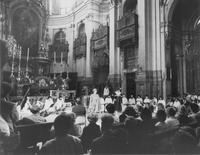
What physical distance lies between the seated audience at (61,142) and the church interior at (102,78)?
12 millimetres

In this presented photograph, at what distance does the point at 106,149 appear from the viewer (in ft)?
10.1

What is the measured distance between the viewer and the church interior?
3.27 m

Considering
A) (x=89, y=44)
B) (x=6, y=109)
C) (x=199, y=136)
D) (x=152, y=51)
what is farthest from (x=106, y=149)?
(x=89, y=44)

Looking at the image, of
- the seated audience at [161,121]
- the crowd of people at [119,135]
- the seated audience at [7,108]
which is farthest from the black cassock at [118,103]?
the seated audience at [7,108]

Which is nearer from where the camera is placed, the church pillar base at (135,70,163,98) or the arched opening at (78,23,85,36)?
the church pillar base at (135,70,163,98)

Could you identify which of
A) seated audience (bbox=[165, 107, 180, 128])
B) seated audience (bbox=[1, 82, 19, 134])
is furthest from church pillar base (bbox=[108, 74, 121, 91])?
seated audience (bbox=[1, 82, 19, 134])

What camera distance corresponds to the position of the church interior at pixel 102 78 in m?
3.27

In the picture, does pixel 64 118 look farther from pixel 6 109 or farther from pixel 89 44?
pixel 89 44

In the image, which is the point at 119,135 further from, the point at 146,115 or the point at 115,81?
the point at 115,81

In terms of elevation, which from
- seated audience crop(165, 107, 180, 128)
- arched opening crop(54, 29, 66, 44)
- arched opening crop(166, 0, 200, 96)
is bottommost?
seated audience crop(165, 107, 180, 128)

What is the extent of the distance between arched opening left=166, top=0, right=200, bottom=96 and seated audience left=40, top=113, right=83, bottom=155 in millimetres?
13849

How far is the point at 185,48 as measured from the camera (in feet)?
55.5

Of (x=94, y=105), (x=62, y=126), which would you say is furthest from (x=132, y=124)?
(x=94, y=105)

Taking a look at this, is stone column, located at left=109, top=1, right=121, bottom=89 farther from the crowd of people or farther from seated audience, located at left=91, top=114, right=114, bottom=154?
seated audience, located at left=91, top=114, right=114, bottom=154
